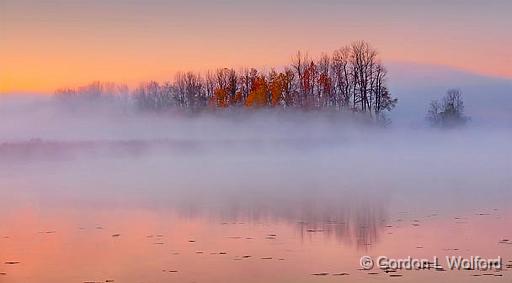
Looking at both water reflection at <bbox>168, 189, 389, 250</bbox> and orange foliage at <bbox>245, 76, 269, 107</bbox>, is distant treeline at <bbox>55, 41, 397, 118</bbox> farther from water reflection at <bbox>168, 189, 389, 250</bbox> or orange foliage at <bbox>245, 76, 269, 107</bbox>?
water reflection at <bbox>168, 189, 389, 250</bbox>

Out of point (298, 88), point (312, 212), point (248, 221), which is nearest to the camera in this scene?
point (248, 221)

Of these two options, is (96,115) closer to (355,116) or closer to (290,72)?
(290,72)

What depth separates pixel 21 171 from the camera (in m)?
26.5

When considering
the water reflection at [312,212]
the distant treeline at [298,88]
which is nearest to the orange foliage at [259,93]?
the distant treeline at [298,88]

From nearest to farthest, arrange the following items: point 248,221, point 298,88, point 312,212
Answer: point 248,221 → point 312,212 → point 298,88

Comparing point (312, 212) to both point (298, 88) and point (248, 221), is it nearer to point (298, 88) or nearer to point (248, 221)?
point (248, 221)

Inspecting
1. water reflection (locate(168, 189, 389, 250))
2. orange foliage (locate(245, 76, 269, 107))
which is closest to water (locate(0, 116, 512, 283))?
water reflection (locate(168, 189, 389, 250))

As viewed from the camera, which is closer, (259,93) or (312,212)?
(312,212)

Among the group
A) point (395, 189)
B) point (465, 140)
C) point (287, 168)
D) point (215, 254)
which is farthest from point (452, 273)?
point (465, 140)

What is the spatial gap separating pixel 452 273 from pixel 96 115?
3377 centimetres

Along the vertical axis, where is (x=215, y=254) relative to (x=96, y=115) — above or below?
below

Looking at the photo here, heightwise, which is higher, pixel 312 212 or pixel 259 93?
pixel 259 93

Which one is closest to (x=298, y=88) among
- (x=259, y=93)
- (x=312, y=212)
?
(x=259, y=93)

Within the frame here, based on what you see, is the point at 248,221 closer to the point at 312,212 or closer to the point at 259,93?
the point at 312,212
